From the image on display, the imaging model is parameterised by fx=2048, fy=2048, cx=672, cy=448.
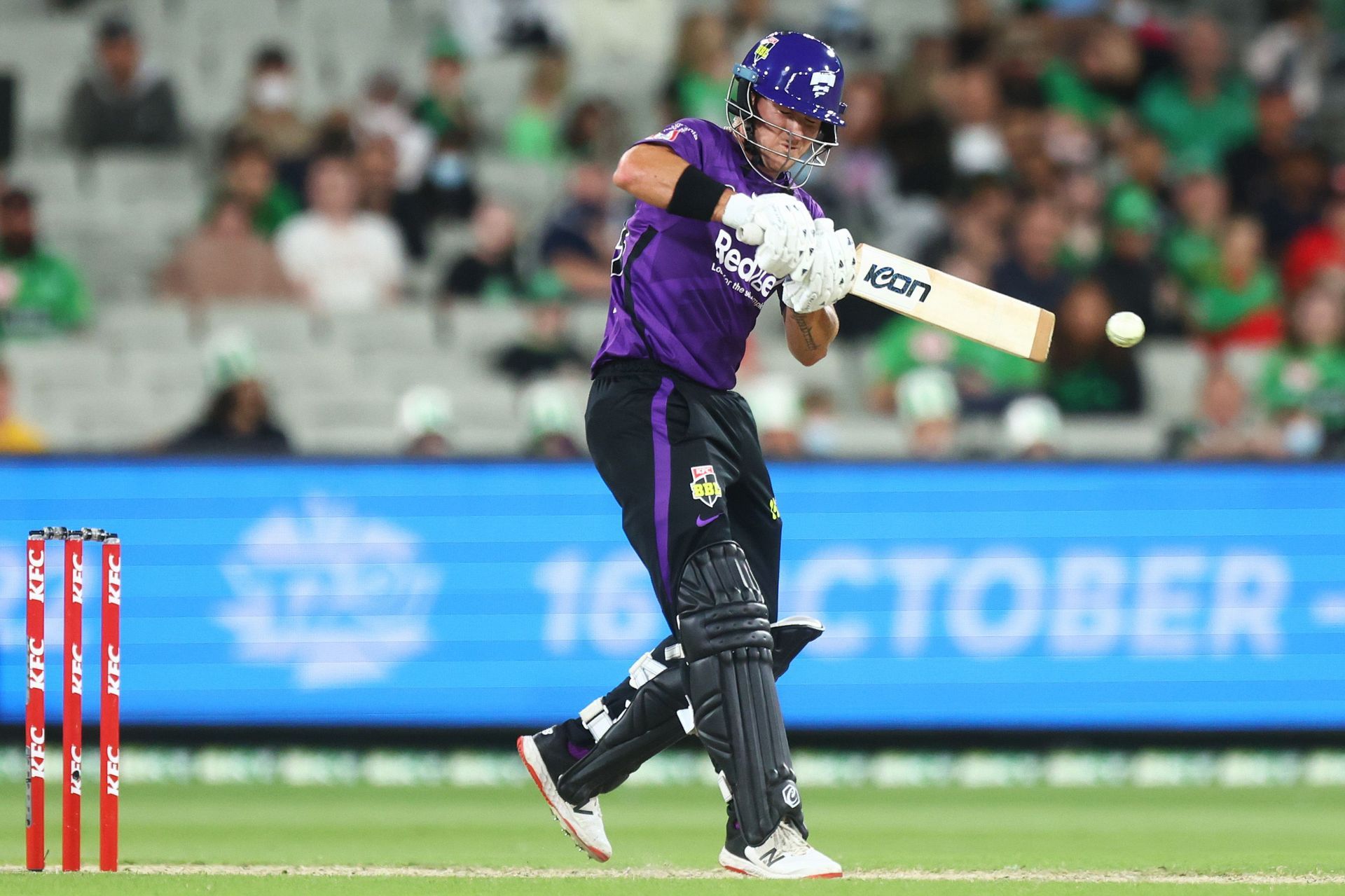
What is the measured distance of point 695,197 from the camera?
191 inches

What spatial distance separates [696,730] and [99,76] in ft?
27.2

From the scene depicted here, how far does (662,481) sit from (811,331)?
0.69 metres

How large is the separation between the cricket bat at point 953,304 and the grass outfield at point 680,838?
1.34 m

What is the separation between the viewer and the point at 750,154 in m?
5.26

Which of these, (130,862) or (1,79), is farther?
(1,79)

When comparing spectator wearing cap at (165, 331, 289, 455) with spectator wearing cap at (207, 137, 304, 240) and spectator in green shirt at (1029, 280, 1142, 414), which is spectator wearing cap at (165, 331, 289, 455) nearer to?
spectator wearing cap at (207, 137, 304, 240)

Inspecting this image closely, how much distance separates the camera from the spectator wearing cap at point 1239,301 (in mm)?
11492

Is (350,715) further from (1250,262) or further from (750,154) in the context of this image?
(1250,262)

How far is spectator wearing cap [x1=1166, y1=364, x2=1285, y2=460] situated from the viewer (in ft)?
32.2

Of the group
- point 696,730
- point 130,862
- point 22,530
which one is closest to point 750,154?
point 696,730

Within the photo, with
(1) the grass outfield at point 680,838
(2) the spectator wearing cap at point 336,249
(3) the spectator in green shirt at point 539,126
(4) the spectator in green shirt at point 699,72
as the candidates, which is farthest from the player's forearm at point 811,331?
(3) the spectator in green shirt at point 539,126

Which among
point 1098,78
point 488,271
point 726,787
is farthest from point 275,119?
point 726,787

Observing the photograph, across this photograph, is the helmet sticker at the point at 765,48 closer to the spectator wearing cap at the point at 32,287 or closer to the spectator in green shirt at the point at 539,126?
the spectator wearing cap at the point at 32,287

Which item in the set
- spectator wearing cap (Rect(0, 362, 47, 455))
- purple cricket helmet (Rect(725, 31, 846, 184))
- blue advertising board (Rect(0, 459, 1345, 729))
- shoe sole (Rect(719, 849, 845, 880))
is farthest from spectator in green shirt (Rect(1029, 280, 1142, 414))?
shoe sole (Rect(719, 849, 845, 880))
